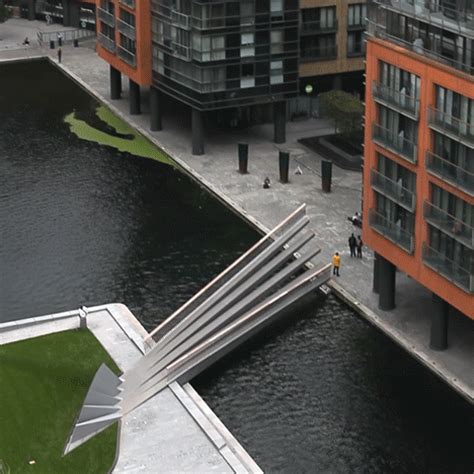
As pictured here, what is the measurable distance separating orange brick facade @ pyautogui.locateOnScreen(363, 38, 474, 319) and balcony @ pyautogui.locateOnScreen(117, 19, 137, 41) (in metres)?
41.2

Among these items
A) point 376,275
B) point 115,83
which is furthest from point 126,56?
point 376,275

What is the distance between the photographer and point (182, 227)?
89.8 meters

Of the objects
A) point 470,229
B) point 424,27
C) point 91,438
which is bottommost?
point 91,438

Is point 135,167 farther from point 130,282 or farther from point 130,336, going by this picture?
point 130,336

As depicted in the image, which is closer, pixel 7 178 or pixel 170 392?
pixel 170 392

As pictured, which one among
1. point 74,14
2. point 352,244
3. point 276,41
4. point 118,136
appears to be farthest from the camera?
point 74,14

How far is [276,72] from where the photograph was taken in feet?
338

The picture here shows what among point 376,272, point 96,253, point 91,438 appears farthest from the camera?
point 96,253

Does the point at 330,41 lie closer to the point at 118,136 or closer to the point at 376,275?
the point at 118,136

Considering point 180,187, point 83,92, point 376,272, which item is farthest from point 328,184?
point 83,92

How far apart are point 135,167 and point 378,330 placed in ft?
110

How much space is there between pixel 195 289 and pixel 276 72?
29.0 m

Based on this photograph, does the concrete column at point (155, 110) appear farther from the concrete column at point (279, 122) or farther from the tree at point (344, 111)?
the tree at point (344, 111)

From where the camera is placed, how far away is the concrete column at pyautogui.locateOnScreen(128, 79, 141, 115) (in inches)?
4459
